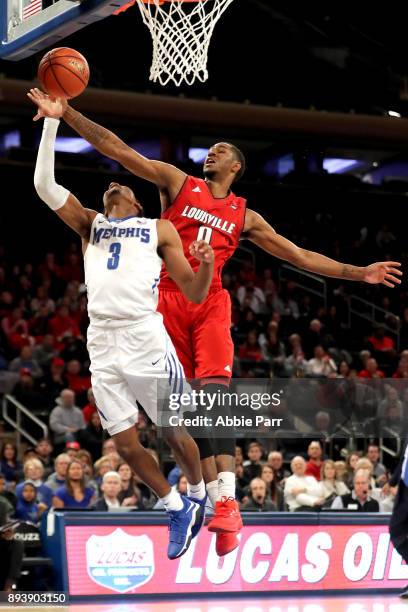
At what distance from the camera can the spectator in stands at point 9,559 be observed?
10938mm

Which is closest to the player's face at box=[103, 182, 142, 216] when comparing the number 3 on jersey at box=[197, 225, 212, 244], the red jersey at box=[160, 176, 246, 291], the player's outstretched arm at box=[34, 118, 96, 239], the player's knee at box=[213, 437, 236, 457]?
the player's outstretched arm at box=[34, 118, 96, 239]

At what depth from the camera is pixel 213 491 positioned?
7141mm

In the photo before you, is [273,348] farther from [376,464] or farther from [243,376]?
[376,464]

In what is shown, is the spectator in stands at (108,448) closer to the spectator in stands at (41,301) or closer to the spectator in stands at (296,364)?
the spectator in stands at (296,364)

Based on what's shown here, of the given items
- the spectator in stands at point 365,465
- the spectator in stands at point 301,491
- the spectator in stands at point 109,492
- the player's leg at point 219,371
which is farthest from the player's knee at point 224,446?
the spectator in stands at point 365,465

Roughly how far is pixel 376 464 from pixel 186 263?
8.52 metres

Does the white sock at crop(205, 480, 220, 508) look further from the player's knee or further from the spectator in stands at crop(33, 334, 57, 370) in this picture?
the spectator in stands at crop(33, 334, 57, 370)

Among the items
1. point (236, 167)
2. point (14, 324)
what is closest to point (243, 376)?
point (14, 324)

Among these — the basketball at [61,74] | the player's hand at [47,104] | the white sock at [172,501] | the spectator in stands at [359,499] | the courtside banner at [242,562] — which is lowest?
the courtside banner at [242,562]

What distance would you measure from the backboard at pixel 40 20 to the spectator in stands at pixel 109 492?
5792 mm

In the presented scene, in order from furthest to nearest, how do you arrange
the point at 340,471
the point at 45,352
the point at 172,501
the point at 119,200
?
the point at 45,352 < the point at 340,471 < the point at 119,200 < the point at 172,501

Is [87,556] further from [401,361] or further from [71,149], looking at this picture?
[71,149]

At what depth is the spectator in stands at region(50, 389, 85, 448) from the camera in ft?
48.5

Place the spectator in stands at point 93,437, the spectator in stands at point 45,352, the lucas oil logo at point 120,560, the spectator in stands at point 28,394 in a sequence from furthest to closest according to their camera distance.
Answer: the spectator in stands at point 45,352, the spectator in stands at point 28,394, the spectator in stands at point 93,437, the lucas oil logo at point 120,560
